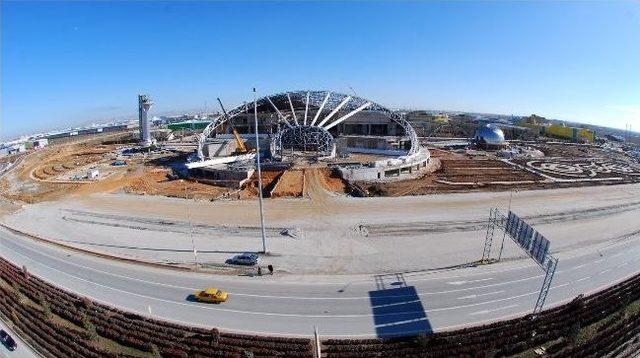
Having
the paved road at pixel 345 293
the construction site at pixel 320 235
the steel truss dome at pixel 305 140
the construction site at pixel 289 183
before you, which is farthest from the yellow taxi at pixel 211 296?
the steel truss dome at pixel 305 140

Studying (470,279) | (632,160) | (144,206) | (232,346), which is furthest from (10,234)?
(632,160)

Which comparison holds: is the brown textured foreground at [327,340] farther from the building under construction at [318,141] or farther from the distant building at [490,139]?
the distant building at [490,139]

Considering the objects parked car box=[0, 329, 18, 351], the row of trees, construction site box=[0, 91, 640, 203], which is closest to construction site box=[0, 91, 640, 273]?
construction site box=[0, 91, 640, 203]

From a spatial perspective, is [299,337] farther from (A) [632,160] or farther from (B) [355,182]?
(A) [632,160]

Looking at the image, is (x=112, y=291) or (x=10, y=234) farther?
(x=10, y=234)

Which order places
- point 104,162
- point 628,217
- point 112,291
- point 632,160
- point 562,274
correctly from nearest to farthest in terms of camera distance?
point 112,291
point 562,274
point 628,217
point 104,162
point 632,160

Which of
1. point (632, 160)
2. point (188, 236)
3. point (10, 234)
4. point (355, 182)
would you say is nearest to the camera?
point (188, 236)
